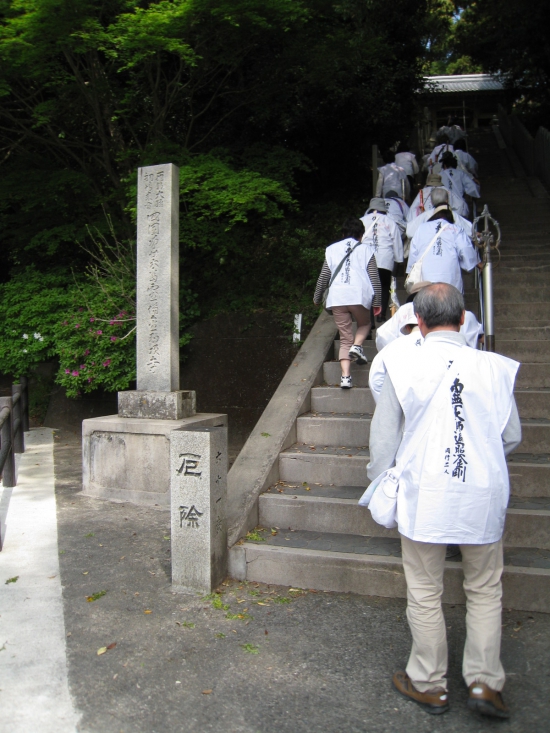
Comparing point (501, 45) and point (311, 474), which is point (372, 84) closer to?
point (501, 45)

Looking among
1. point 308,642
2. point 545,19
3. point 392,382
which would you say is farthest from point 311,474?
point 545,19

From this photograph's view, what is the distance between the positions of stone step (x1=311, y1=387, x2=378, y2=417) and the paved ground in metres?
2.24

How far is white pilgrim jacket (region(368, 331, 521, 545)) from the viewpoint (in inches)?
107

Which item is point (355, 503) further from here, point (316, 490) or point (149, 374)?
point (149, 374)

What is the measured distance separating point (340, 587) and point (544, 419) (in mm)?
2607

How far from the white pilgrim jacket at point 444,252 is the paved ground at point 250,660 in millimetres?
3256

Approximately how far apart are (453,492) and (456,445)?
0.21 meters

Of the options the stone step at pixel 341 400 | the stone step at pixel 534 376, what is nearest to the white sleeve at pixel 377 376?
the stone step at pixel 341 400

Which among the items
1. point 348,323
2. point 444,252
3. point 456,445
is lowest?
point 456,445

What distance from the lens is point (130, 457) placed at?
21.1 ft

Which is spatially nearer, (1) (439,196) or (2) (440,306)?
(2) (440,306)

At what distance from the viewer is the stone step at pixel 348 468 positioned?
4656 millimetres

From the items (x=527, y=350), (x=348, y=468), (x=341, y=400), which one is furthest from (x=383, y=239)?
(x=348, y=468)

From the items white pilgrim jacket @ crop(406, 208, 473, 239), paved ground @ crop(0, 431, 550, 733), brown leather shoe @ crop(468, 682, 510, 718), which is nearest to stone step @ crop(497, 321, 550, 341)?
white pilgrim jacket @ crop(406, 208, 473, 239)
